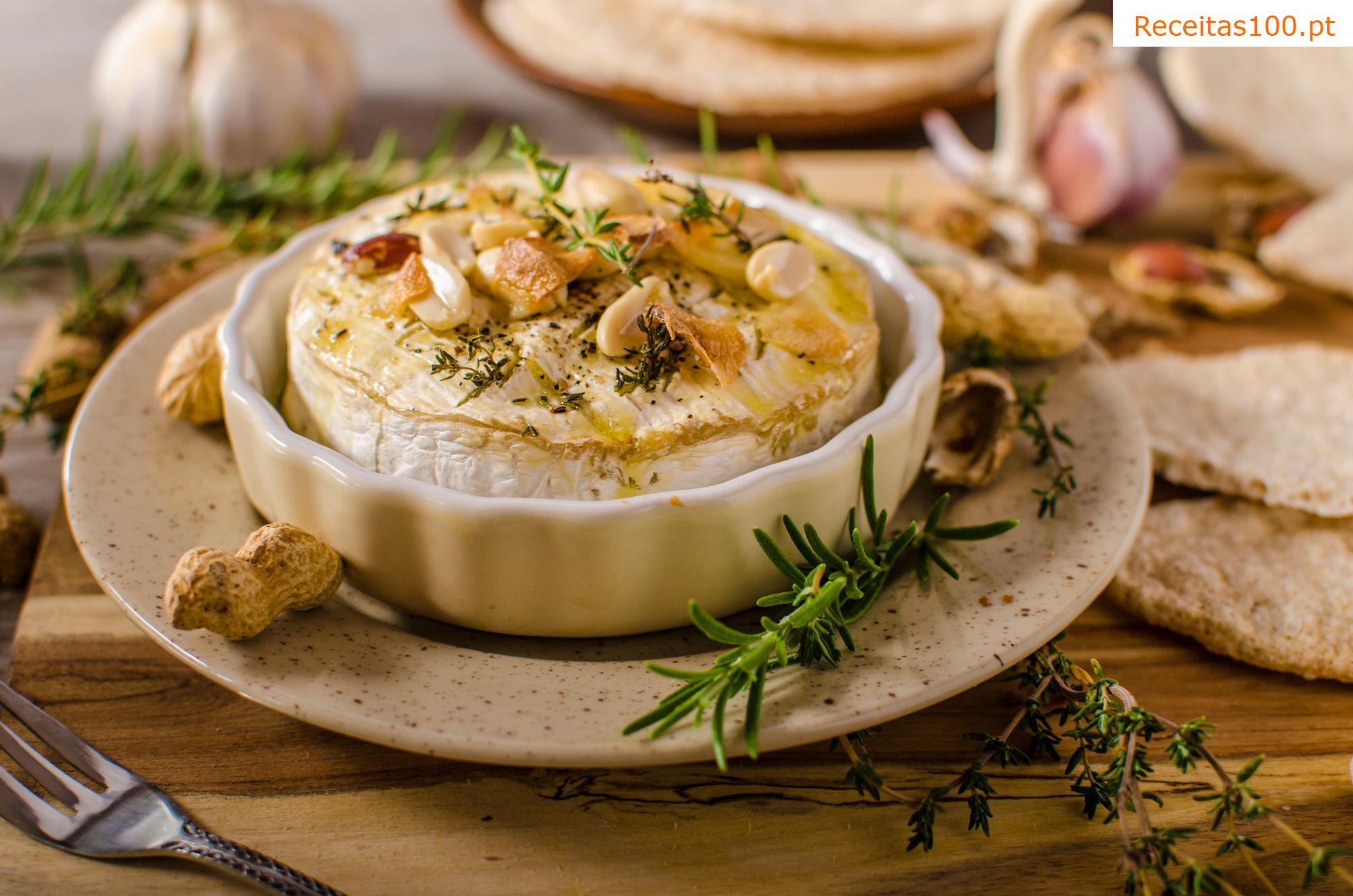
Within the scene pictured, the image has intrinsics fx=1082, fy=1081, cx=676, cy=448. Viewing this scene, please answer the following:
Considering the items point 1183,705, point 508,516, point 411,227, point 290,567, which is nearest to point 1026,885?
point 1183,705

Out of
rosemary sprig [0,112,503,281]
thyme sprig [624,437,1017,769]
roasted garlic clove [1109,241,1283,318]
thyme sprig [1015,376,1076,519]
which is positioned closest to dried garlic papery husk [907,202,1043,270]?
roasted garlic clove [1109,241,1283,318]

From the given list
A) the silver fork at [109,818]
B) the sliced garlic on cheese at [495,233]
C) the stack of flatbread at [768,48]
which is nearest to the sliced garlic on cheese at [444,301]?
the sliced garlic on cheese at [495,233]

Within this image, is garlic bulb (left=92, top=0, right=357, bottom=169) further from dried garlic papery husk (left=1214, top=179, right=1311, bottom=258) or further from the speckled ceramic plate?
dried garlic papery husk (left=1214, top=179, right=1311, bottom=258)

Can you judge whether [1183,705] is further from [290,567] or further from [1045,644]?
[290,567]

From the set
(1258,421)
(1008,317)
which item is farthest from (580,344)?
(1258,421)

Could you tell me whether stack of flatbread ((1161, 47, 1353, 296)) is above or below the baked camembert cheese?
above

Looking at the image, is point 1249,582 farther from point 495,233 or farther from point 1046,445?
point 495,233

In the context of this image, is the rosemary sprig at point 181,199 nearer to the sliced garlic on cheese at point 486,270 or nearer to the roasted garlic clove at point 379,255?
the roasted garlic clove at point 379,255
